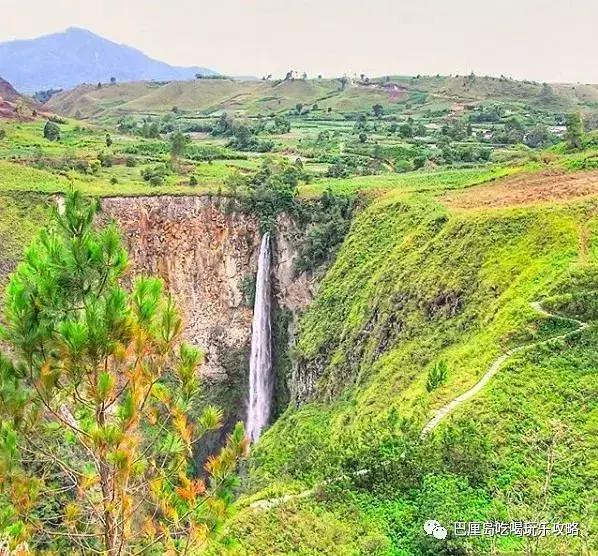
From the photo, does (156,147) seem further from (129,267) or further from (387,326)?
(129,267)

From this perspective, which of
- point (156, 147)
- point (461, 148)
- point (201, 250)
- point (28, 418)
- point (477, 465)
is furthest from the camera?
point (156, 147)

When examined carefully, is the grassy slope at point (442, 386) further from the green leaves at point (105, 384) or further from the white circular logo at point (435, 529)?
the green leaves at point (105, 384)

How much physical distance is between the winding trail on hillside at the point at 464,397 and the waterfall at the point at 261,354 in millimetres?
21125

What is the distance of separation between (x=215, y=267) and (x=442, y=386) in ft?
77.4

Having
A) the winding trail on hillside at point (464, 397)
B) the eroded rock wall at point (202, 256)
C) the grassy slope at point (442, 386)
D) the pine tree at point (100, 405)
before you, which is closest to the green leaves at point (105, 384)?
the pine tree at point (100, 405)

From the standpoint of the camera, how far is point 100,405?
819 cm

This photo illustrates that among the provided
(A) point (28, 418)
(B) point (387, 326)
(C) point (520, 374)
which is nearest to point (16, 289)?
(A) point (28, 418)

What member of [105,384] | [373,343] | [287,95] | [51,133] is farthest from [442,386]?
[287,95]

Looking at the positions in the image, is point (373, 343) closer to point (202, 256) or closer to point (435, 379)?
point (435, 379)

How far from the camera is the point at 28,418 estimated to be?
329 inches

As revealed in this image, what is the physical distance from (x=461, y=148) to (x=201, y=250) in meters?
23.5

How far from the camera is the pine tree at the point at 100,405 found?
7.98m

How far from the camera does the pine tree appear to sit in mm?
7984

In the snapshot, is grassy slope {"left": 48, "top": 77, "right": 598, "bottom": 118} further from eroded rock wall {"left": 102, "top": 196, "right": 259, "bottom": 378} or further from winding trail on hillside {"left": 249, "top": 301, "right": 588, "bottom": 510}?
winding trail on hillside {"left": 249, "top": 301, "right": 588, "bottom": 510}
